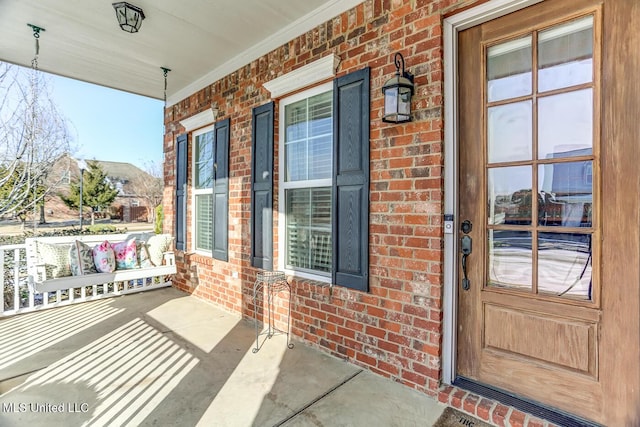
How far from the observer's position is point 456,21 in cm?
191

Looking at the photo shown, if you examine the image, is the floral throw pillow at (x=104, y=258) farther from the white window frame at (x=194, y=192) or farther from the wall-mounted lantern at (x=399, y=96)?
the wall-mounted lantern at (x=399, y=96)

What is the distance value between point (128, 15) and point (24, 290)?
4.16m

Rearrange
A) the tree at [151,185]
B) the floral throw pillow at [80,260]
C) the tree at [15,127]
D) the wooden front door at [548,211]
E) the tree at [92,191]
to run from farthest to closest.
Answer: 1. the tree at [151,185]
2. the tree at [92,191]
3. the tree at [15,127]
4. the floral throw pillow at [80,260]
5. the wooden front door at [548,211]

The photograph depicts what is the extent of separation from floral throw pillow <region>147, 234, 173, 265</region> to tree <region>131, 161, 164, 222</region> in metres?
A: 13.5

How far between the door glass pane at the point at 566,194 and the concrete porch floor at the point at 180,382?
1.33 metres

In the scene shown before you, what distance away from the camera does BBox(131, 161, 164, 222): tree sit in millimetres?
16969

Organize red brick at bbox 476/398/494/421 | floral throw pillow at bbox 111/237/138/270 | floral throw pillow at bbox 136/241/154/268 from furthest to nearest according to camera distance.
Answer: floral throw pillow at bbox 136/241/154/268
floral throw pillow at bbox 111/237/138/270
red brick at bbox 476/398/494/421

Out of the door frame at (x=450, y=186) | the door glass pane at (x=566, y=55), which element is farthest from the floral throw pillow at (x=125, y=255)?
the door glass pane at (x=566, y=55)

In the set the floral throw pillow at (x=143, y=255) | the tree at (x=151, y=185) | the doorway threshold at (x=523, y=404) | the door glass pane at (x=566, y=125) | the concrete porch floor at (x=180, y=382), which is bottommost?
the concrete porch floor at (x=180, y=382)

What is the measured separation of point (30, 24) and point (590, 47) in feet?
14.6

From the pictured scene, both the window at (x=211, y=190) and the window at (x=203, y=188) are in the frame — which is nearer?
the window at (x=211, y=190)

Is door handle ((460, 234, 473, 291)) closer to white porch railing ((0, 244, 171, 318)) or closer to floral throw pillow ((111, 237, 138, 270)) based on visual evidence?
floral throw pillow ((111, 237, 138, 270))

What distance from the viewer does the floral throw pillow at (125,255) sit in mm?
3896

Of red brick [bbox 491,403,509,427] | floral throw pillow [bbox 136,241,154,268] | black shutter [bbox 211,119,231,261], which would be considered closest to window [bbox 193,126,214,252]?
black shutter [bbox 211,119,231,261]
